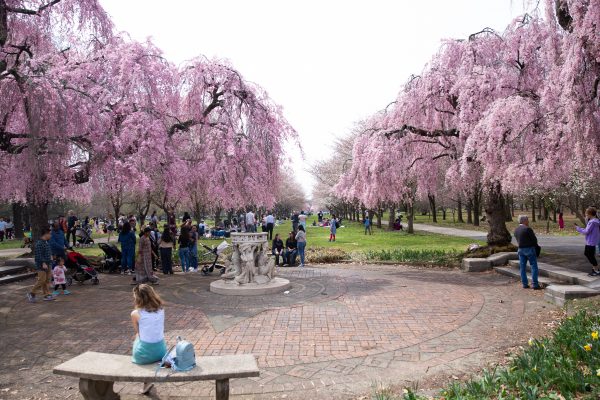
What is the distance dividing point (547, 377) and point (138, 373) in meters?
4.08

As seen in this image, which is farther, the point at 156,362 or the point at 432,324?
the point at 432,324

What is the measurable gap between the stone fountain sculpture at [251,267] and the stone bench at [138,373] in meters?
5.72

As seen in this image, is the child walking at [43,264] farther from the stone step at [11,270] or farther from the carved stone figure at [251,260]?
the carved stone figure at [251,260]

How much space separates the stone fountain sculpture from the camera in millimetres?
10609

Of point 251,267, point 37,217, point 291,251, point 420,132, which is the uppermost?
point 420,132

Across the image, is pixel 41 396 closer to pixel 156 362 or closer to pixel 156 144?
pixel 156 362

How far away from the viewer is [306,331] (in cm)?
718

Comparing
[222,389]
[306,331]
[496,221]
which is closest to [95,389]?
[222,389]

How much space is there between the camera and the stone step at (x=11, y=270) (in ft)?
41.9

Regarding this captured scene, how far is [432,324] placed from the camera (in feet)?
24.6

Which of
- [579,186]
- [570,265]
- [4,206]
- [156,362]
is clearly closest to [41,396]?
[156,362]

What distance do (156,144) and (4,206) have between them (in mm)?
44736

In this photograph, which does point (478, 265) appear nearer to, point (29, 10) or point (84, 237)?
point (29, 10)

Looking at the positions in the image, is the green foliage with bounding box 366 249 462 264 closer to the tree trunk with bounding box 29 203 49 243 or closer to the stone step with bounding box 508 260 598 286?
the stone step with bounding box 508 260 598 286
